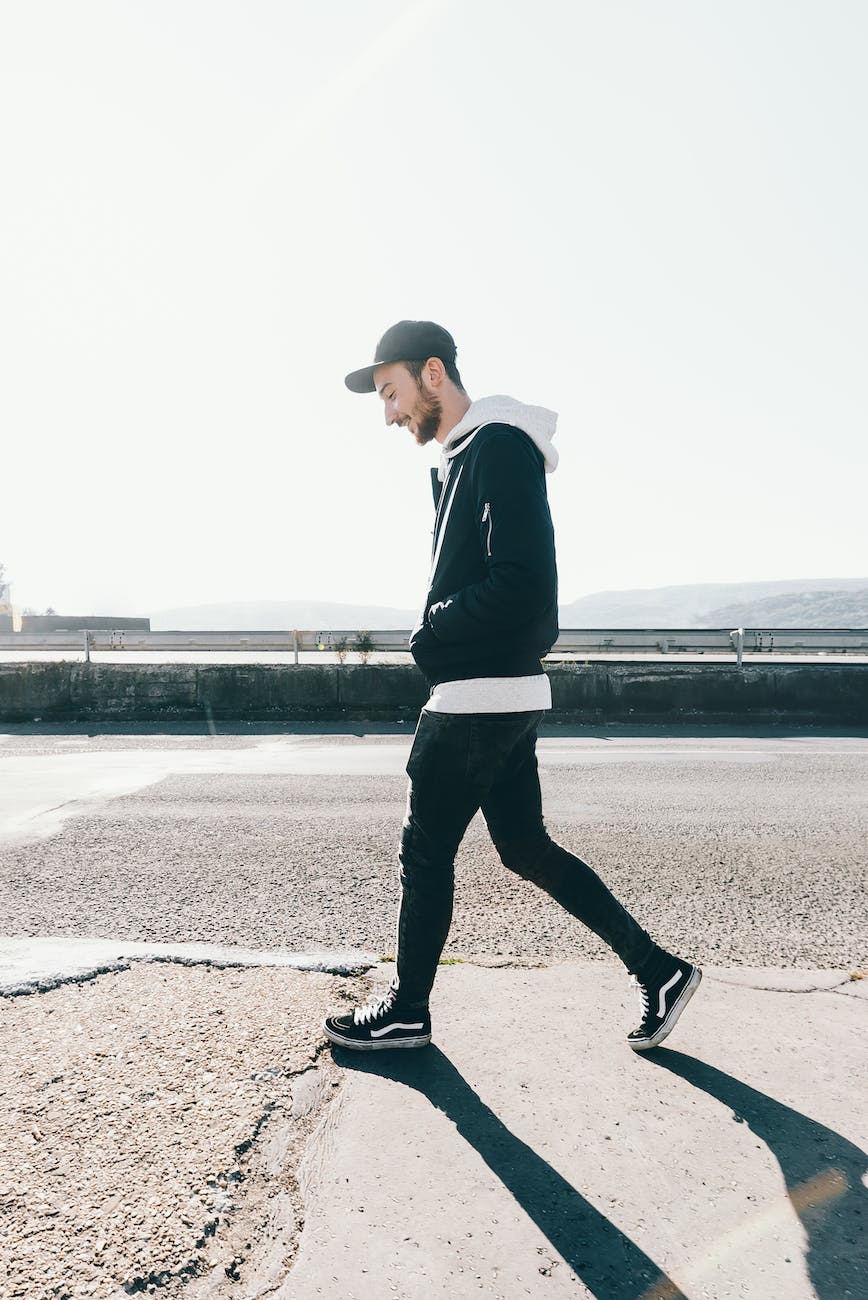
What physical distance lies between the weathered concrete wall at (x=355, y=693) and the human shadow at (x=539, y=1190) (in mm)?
9261

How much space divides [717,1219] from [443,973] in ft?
4.36

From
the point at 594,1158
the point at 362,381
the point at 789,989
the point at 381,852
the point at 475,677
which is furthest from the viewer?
the point at 381,852

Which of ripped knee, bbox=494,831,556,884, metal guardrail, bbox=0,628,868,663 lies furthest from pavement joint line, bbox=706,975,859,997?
metal guardrail, bbox=0,628,868,663

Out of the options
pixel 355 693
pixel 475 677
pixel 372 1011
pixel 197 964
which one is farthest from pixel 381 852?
pixel 355 693

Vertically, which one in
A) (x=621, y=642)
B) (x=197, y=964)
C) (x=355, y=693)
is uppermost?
(x=621, y=642)

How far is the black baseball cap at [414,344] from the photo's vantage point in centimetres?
238

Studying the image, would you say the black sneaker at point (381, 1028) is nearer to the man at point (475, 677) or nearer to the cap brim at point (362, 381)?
the man at point (475, 677)

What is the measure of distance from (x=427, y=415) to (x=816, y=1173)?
6.87ft

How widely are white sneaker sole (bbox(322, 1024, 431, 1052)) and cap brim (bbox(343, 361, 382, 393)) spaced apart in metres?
1.87

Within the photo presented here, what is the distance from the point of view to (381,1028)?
92.4 inches

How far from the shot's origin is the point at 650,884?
4.13m

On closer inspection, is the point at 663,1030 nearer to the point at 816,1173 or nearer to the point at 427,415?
the point at 816,1173

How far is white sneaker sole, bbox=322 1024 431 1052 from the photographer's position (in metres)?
2.33

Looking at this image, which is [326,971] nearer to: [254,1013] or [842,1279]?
[254,1013]
